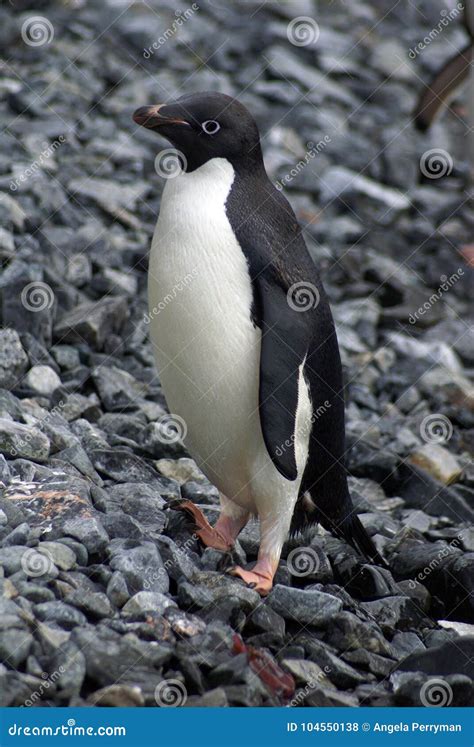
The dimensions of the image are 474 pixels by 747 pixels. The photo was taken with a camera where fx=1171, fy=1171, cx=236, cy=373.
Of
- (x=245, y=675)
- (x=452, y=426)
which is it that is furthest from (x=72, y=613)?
(x=452, y=426)

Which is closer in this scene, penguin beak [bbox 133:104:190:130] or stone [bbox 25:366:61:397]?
penguin beak [bbox 133:104:190:130]

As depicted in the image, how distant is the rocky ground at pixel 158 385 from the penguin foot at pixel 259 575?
0.16 feet

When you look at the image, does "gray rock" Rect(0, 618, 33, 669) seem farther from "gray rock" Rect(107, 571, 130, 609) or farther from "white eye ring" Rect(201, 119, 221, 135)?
"white eye ring" Rect(201, 119, 221, 135)

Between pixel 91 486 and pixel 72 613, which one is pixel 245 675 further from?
pixel 91 486

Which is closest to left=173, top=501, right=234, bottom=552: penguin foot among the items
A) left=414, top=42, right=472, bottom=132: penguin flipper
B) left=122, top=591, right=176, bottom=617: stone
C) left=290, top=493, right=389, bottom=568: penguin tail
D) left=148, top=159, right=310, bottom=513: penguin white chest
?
left=148, top=159, right=310, bottom=513: penguin white chest

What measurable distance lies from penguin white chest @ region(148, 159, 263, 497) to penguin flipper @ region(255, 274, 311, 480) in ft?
0.22

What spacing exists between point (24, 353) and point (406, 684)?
2.03m

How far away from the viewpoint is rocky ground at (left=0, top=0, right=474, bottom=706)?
2879 millimetres

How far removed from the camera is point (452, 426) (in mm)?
5402

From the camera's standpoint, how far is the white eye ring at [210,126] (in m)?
3.38

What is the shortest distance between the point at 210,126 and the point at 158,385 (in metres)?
1.64

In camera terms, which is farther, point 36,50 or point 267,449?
point 36,50

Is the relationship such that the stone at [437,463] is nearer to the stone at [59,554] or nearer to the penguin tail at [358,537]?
the penguin tail at [358,537]

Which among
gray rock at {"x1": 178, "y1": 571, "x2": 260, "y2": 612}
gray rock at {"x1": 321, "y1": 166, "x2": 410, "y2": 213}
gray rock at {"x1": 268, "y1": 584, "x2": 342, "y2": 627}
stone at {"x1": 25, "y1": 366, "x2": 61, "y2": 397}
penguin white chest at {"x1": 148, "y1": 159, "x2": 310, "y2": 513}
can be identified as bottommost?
stone at {"x1": 25, "y1": 366, "x2": 61, "y2": 397}
